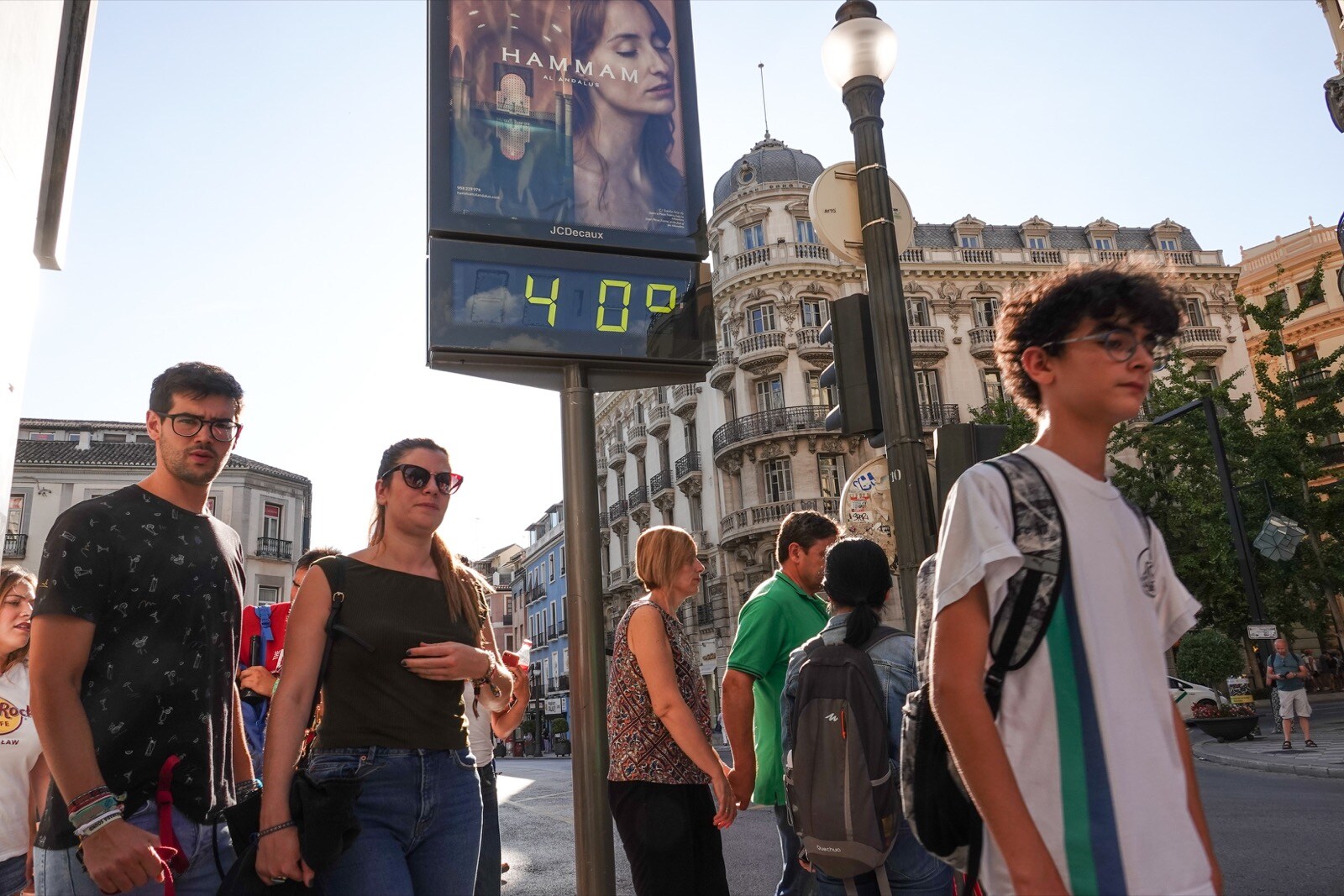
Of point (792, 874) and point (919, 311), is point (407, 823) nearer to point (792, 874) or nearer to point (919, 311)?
point (792, 874)

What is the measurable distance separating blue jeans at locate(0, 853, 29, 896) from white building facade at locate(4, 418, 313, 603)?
130 ft

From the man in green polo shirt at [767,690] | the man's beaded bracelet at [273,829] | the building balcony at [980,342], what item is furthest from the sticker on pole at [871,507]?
the building balcony at [980,342]

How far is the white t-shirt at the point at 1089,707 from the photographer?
5.11 ft

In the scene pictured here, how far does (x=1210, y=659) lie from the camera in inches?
873

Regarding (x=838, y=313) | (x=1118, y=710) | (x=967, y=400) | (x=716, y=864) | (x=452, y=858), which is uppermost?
(x=967, y=400)

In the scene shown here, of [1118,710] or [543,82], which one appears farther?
[543,82]

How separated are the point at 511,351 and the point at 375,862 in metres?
1.81

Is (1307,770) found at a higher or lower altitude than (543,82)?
lower

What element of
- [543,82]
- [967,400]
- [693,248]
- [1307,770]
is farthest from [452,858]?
[967,400]

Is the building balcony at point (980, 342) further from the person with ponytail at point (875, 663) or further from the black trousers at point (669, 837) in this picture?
the black trousers at point (669, 837)

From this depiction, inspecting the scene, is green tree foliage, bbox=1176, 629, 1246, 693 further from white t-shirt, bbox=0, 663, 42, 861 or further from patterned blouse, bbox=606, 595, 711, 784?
white t-shirt, bbox=0, 663, 42, 861

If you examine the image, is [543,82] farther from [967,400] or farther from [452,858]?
[967,400]

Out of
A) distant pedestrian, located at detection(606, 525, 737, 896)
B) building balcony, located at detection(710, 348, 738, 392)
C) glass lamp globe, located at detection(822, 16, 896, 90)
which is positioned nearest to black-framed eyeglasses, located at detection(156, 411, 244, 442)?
distant pedestrian, located at detection(606, 525, 737, 896)

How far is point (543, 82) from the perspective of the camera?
389cm
